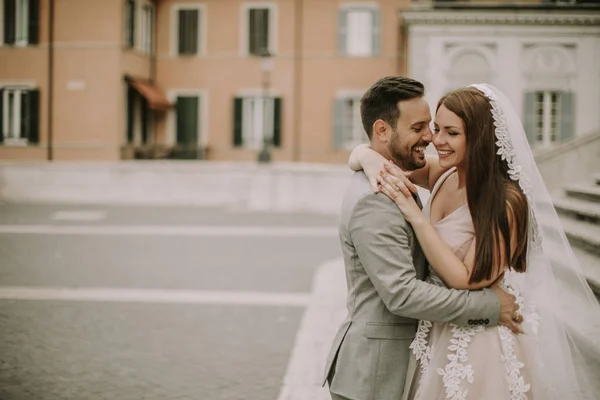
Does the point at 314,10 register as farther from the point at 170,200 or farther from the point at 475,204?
the point at 475,204

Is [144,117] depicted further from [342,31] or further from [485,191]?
[485,191]

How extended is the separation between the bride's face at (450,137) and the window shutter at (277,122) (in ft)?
76.0

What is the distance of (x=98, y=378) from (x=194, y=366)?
754 millimetres

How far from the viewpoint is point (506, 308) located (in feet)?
8.36

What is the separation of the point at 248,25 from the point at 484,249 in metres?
24.5

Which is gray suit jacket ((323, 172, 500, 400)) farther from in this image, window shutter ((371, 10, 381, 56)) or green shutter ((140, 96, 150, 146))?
green shutter ((140, 96, 150, 146))

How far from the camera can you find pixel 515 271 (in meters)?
2.68

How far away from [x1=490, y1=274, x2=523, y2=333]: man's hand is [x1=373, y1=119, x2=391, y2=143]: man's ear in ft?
2.19

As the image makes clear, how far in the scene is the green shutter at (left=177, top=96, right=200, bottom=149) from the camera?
85.8 feet

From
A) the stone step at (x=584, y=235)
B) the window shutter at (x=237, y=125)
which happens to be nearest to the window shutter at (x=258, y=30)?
the window shutter at (x=237, y=125)

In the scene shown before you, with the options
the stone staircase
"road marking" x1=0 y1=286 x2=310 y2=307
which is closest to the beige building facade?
"road marking" x1=0 y1=286 x2=310 y2=307

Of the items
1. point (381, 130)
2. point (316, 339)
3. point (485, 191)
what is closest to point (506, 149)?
point (485, 191)

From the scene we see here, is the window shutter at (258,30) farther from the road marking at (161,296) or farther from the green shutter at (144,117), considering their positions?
the road marking at (161,296)

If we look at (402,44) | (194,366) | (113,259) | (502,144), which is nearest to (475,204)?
(502,144)
